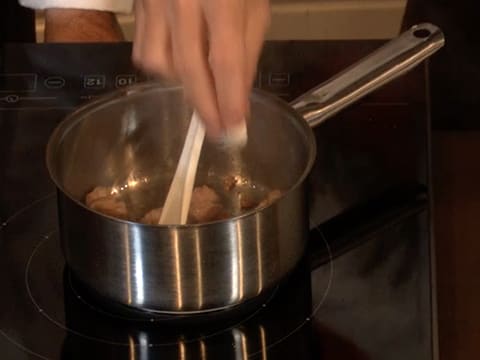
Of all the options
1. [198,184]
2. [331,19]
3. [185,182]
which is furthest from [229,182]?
[331,19]

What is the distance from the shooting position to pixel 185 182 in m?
0.69

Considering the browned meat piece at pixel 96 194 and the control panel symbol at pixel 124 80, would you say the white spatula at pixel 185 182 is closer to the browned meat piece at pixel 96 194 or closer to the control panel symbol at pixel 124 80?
the browned meat piece at pixel 96 194

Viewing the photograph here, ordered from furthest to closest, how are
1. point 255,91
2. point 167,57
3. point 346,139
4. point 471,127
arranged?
point 471,127 < point 346,139 < point 255,91 < point 167,57

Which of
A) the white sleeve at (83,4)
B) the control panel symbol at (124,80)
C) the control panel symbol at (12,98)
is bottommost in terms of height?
the control panel symbol at (12,98)

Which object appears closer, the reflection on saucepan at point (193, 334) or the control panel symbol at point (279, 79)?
the reflection on saucepan at point (193, 334)

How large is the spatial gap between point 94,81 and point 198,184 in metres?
0.17

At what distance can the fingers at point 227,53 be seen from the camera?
22.5 inches

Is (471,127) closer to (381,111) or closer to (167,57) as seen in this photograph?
(381,111)

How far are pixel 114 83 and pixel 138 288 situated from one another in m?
0.33

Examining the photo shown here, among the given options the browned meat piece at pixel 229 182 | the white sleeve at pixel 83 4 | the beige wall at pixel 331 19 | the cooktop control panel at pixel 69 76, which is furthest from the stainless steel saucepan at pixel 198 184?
the beige wall at pixel 331 19

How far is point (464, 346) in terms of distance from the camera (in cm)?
70

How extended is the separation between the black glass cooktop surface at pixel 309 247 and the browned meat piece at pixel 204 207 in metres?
0.08

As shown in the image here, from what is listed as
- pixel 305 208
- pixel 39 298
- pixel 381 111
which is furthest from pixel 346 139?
pixel 39 298

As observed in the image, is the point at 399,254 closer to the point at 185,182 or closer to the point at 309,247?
the point at 309,247
